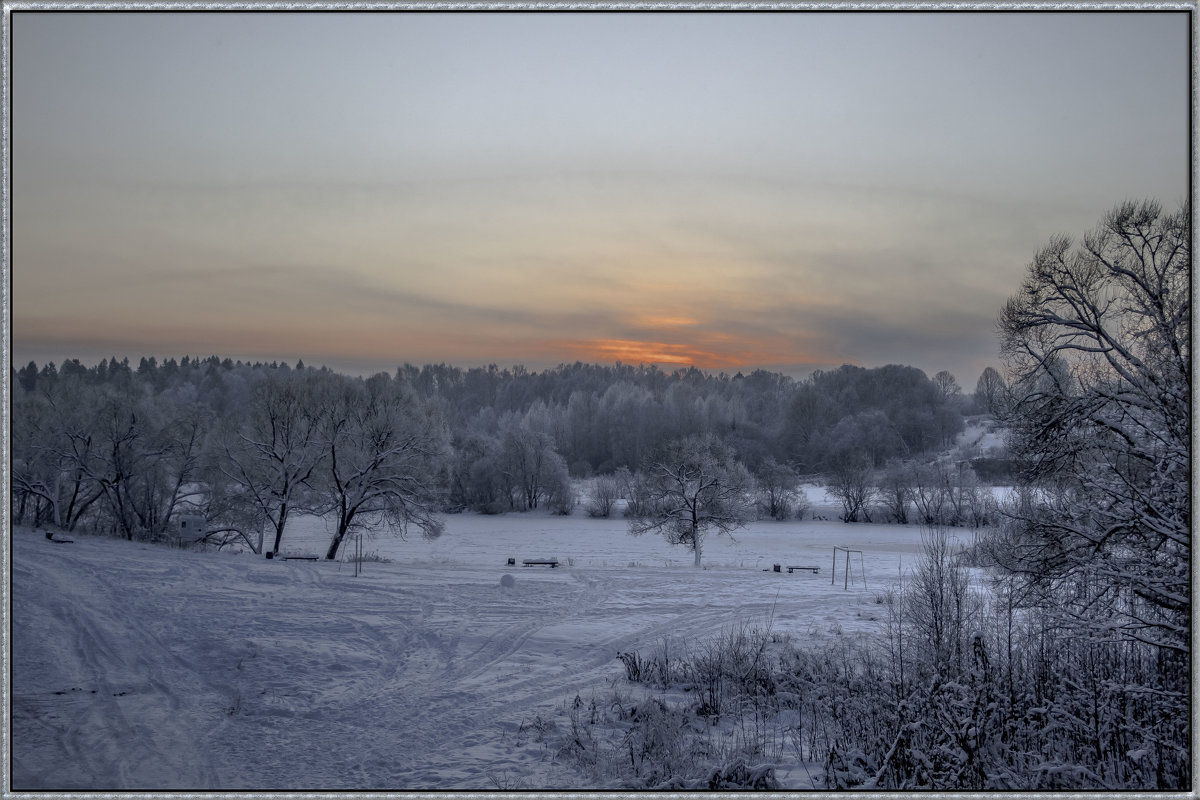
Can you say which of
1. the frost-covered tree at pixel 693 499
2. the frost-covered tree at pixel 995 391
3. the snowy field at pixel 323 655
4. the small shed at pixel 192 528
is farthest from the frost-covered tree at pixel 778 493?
the frost-covered tree at pixel 995 391

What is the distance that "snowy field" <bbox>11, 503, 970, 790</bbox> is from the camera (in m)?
8.13

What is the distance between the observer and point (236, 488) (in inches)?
1585

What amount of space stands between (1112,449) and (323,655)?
44.5 ft

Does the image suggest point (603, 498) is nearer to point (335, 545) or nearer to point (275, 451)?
point (275, 451)

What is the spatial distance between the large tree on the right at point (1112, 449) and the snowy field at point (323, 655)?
5388 millimetres

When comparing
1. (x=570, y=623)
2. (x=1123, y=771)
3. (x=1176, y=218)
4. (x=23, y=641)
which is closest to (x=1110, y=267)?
(x=1176, y=218)

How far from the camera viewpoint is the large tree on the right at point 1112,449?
361 inches

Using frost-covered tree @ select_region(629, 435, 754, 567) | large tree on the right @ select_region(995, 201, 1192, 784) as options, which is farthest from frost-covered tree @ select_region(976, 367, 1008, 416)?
frost-covered tree @ select_region(629, 435, 754, 567)

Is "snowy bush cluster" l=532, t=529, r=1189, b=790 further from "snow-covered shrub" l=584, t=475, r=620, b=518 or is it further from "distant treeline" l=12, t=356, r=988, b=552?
"snow-covered shrub" l=584, t=475, r=620, b=518

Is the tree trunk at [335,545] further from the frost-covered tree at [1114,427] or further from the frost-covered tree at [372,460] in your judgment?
the frost-covered tree at [1114,427]

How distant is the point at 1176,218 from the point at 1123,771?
7936 millimetres

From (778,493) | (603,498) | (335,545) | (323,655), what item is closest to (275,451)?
(335,545)

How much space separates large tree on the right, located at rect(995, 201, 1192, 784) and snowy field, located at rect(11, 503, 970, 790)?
5.39 m

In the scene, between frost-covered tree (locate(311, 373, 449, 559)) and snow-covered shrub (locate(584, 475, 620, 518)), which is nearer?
frost-covered tree (locate(311, 373, 449, 559))
